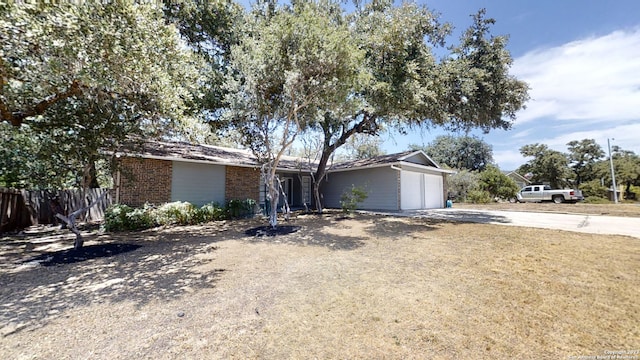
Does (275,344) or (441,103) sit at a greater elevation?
(441,103)

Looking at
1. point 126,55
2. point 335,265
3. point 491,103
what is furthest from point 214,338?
point 491,103

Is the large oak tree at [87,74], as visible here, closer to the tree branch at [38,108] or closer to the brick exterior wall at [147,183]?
the tree branch at [38,108]

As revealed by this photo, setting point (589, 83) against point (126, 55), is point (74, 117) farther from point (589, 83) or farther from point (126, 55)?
point (589, 83)

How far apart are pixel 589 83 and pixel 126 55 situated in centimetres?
1580

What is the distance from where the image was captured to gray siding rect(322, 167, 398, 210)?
14.9 meters

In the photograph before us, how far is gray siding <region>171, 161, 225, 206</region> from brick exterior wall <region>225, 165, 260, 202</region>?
290 millimetres

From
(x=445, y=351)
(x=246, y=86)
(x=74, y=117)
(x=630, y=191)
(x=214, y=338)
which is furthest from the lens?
(x=630, y=191)

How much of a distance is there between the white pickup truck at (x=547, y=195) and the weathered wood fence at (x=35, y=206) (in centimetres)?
2912

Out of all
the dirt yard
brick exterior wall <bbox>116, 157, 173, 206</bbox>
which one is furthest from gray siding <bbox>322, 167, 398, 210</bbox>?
brick exterior wall <bbox>116, 157, 173, 206</bbox>

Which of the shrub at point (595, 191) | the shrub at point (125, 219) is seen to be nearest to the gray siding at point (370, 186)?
the shrub at point (125, 219)

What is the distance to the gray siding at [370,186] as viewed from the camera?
48.9 ft

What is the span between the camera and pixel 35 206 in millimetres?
10188

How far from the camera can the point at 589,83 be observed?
1090 cm

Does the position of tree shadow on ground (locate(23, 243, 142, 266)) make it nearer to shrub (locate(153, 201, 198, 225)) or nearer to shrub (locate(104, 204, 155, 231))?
shrub (locate(104, 204, 155, 231))
